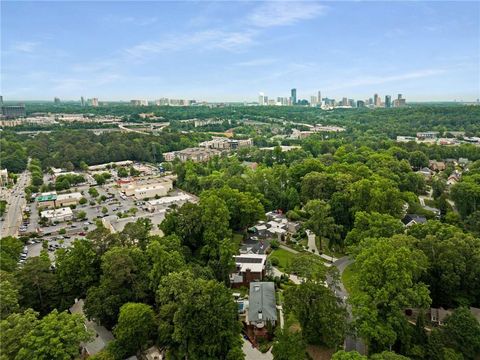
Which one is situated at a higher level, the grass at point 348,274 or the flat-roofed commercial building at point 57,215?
the flat-roofed commercial building at point 57,215

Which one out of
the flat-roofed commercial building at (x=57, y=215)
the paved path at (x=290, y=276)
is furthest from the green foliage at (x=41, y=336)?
the flat-roofed commercial building at (x=57, y=215)

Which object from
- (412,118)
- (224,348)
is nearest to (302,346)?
(224,348)

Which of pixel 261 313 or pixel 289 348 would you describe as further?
pixel 261 313

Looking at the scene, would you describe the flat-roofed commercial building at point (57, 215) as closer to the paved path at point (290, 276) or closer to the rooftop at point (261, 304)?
the paved path at point (290, 276)

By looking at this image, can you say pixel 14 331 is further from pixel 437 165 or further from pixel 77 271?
pixel 437 165

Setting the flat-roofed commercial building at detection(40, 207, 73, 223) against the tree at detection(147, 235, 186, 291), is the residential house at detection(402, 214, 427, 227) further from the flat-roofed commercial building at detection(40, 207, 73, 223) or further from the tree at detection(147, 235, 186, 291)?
the flat-roofed commercial building at detection(40, 207, 73, 223)

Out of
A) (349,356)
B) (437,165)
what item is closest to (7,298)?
(349,356)

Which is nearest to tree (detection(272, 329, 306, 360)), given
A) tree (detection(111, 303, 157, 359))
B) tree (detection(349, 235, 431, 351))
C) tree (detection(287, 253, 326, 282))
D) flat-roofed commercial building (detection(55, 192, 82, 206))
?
tree (detection(349, 235, 431, 351))
